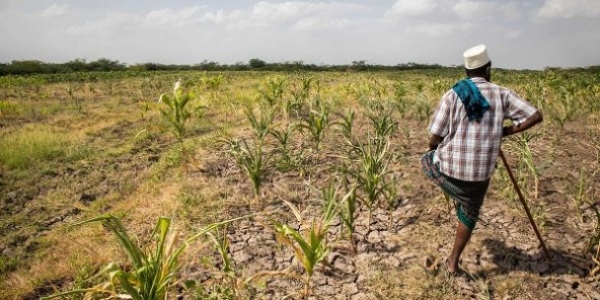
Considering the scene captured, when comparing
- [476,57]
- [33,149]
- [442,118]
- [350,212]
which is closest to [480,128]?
[442,118]

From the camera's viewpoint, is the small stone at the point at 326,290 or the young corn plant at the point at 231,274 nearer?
the young corn plant at the point at 231,274

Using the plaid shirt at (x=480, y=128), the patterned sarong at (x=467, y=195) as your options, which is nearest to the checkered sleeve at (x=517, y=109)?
the plaid shirt at (x=480, y=128)

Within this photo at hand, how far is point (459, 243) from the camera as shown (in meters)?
2.80

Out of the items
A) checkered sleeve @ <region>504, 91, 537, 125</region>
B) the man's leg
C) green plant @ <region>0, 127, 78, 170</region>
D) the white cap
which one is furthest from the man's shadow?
green plant @ <region>0, 127, 78, 170</region>

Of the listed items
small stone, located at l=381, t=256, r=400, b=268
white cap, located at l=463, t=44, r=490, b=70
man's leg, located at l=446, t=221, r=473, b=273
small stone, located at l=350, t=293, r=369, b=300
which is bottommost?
small stone, located at l=350, t=293, r=369, b=300

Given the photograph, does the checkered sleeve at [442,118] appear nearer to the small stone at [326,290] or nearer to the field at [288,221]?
the field at [288,221]

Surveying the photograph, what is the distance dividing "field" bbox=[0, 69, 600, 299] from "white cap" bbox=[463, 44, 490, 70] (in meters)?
1.09

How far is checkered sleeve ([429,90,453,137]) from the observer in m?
2.68

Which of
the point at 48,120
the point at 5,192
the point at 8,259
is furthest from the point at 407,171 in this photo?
the point at 48,120

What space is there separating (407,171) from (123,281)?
11.6ft

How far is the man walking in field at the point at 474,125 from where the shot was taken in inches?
101

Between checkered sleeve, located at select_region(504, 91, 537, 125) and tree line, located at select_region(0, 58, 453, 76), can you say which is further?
tree line, located at select_region(0, 58, 453, 76)

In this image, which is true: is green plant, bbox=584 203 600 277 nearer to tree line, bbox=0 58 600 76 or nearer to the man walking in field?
the man walking in field

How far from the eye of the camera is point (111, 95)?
15617 mm
